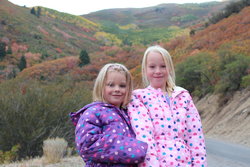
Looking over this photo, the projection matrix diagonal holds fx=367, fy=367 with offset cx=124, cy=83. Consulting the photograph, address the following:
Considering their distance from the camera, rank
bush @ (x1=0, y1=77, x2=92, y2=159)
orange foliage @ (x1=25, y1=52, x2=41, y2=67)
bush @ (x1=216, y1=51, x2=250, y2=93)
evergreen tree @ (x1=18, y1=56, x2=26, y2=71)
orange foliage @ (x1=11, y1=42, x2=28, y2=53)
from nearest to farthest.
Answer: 1. bush @ (x1=0, y1=77, x2=92, y2=159)
2. bush @ (x1=216, y1=51, x2=250, y2=93)
3. evergreen tree @ (x1=18, y1=56, x2=26, y2=71)
4. orange foliage @ (x1=25, y1=52, x2=41, y2=67)
5. orange foliage @ (x1=11, y1=42, x2=28, y2=53)

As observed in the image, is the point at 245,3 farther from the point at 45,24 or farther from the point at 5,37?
the point at 45,24

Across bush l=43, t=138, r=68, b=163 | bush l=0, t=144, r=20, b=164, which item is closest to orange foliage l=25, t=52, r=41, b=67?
bush l=0, t=144, r=20, b=164

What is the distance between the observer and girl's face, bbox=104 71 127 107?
2.76 m

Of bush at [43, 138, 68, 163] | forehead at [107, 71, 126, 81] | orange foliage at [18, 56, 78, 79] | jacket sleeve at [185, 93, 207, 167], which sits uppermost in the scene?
forehead at [107, 71, 126, 81]

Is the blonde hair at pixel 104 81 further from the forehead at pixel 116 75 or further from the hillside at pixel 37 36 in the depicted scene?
the hillside at pixel 37 36

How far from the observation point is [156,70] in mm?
2943

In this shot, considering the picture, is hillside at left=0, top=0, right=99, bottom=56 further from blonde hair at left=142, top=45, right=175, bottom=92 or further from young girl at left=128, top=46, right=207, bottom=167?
young girl at left=128, top=46, right=207, bottom=167

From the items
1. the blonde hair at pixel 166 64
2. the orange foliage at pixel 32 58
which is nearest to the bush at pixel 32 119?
the blonde hair at pixel 166 64

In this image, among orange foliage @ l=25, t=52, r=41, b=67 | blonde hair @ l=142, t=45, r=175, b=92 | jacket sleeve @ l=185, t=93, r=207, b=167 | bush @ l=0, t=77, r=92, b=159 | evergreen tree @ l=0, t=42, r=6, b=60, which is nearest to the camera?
jacket sleeve @ l=185, t=93, r=207, b=167

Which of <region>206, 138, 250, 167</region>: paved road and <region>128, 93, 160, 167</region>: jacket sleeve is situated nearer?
<region>128, 93, 160, 167</region>: jacket sleeve

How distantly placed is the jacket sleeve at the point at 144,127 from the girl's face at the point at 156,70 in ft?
0.90

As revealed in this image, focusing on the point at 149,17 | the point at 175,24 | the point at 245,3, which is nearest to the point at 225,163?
the point at 245,3

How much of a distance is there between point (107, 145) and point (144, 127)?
0.30m

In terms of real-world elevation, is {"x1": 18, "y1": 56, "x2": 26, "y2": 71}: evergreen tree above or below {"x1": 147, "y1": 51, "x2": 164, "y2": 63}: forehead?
below
